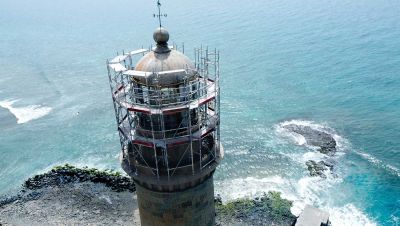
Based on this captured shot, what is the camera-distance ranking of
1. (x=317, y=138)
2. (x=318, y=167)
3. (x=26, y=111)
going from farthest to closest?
(x=26, y=111), (x=317, y=138), (x=318, y=167)

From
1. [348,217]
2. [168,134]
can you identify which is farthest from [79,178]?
[168,134]

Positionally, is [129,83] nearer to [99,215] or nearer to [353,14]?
[99,215]

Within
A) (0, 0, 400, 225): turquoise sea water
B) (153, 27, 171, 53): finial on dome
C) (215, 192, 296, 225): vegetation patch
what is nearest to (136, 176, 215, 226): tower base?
(153, 27, 171, 53): finial on dome

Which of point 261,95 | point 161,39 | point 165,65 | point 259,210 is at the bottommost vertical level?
point 259,210

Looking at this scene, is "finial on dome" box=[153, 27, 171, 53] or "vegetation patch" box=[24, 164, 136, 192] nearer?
"finial on dome" box=[153, 27, 171, 53]

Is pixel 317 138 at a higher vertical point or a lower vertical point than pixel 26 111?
higher

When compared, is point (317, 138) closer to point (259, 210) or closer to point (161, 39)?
point (259, 210)

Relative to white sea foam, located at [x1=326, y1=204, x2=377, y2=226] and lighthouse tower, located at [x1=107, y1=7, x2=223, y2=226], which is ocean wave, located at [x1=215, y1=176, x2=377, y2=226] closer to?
white sea foam, located at [x1=326, y1=204, x2=377, y2=226]
